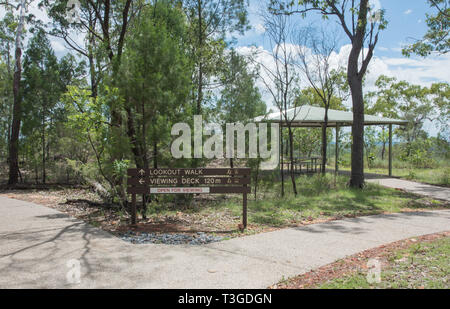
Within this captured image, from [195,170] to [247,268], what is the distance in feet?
9.08

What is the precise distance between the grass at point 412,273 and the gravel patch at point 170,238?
2321mm

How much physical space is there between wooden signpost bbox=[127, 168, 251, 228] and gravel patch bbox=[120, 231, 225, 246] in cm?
76

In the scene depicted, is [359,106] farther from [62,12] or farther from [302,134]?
[62,12]

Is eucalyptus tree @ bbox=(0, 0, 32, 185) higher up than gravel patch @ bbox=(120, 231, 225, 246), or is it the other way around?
eucalyptus tree @ bbox=(0, 0, 32, 185)

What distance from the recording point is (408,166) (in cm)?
2116

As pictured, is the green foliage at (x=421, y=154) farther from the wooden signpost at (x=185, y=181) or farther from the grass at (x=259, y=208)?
the wooden signpost at (x=185, y=181)

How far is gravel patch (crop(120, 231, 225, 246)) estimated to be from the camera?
5.45m

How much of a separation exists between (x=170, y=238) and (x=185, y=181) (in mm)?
1272

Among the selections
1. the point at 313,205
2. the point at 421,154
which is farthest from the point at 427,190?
the point at 421,154

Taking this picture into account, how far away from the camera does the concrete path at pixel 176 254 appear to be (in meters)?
3.78

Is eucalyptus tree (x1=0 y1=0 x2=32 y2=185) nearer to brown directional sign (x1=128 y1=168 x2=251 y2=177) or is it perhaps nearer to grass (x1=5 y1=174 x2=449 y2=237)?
grass (x1=5 y1=174 x2=449 y2=237)

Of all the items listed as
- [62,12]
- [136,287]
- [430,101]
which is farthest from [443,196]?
[430,101]

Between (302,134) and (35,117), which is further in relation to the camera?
(302,134)

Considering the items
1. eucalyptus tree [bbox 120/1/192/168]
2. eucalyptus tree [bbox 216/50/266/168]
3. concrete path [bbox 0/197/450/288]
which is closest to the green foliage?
eucalyptus tree [bbox 216/50/266/168]
